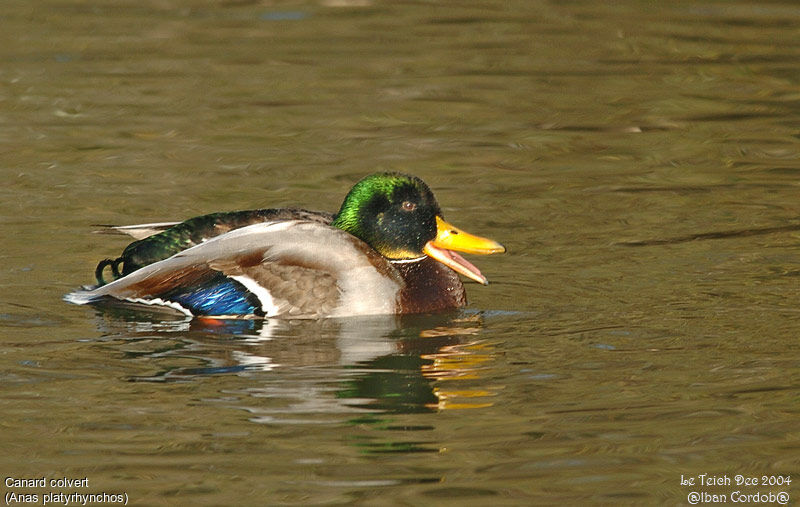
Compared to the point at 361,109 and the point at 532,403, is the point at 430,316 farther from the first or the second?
the point at 361,109

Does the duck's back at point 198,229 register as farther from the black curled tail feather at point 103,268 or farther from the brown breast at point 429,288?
the brown breast at point 429,288

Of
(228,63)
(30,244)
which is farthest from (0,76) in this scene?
(30,244)

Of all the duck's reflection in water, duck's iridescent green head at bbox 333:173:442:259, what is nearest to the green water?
the duck's reflection in water

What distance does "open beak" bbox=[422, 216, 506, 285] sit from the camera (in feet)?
31.7

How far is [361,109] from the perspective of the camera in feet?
48.7

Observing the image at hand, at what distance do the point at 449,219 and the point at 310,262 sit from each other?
100 inches

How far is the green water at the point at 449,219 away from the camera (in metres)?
7.16

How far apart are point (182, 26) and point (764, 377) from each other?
11494mm

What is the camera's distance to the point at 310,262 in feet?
30.7

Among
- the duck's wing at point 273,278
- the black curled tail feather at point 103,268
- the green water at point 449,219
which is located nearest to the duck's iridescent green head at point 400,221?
the duck's wing at point 273,278

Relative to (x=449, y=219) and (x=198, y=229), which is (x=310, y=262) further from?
(x=449, y=219)

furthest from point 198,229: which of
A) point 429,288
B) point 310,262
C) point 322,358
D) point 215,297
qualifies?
point 322,358

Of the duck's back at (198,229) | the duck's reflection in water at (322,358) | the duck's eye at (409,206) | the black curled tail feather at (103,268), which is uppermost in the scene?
the duck's eye at (409,206)

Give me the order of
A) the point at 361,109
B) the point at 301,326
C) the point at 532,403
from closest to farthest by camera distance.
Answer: the point at 532,403 < the point at 301,326 < the point at 361,109
